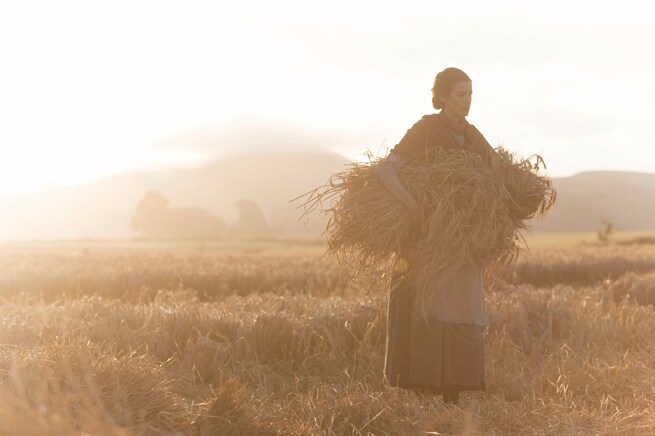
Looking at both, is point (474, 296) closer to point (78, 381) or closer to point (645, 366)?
point (645, 366)

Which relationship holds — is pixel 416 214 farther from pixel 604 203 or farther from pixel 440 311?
pixel 604 203

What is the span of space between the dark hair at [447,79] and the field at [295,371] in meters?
A: 1.53

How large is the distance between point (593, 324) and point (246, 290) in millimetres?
7114

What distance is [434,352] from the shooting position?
195 inches

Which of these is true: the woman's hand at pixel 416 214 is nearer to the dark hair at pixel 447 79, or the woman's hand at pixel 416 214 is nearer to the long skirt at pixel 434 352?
the long skirt at pixel 434 352

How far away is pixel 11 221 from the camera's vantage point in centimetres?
17088

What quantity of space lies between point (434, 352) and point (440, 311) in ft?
0.95

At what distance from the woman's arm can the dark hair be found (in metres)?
0.63

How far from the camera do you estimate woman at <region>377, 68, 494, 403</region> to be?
4.93m

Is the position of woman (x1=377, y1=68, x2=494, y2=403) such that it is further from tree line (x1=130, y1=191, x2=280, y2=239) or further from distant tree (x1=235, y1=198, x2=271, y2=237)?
tree line (x1=130, y1=191, x2=280, y2=239)

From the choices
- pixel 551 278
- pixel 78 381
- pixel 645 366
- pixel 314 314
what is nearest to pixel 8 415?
pixel 78 381

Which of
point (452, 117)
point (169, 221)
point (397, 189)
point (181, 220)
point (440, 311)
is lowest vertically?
point (169, 221)

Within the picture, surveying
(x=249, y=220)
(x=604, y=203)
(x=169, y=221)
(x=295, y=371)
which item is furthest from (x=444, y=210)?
(x=604, y=203)

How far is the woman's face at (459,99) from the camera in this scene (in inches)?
195
